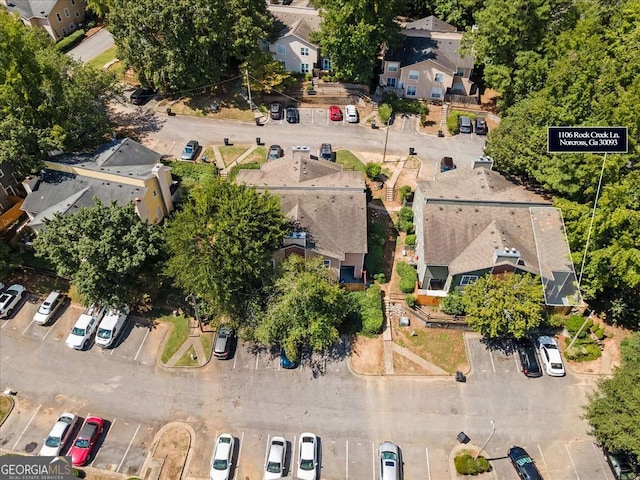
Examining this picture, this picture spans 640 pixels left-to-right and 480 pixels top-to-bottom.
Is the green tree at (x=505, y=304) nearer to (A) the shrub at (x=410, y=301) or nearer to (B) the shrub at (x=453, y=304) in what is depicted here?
(B) the shrub at (x=453, y=304)

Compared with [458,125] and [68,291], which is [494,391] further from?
[68,291]

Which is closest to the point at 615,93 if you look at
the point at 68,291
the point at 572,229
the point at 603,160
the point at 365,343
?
the point at 603,160

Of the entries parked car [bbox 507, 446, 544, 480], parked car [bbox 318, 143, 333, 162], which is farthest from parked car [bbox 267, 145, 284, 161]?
parked car [bbox 507, 446, 544, 480]

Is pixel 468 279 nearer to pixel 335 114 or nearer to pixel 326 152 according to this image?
pixel 326 152

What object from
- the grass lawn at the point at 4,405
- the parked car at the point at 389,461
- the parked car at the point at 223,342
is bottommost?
the parked car at the point at 389,461

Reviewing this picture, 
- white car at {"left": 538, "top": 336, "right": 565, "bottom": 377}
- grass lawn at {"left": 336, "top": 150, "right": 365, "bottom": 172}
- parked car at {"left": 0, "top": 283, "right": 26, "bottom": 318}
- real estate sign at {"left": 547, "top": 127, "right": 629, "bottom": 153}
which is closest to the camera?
real estate sign at {"left": 547, "top": 127, "right": 629, "bottom": 153}

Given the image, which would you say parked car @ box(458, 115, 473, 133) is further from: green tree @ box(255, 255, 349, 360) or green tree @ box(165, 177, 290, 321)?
green tree @ box(165, 177, 290, 321)

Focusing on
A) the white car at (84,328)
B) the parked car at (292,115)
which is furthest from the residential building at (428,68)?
the white car at (84,328)
